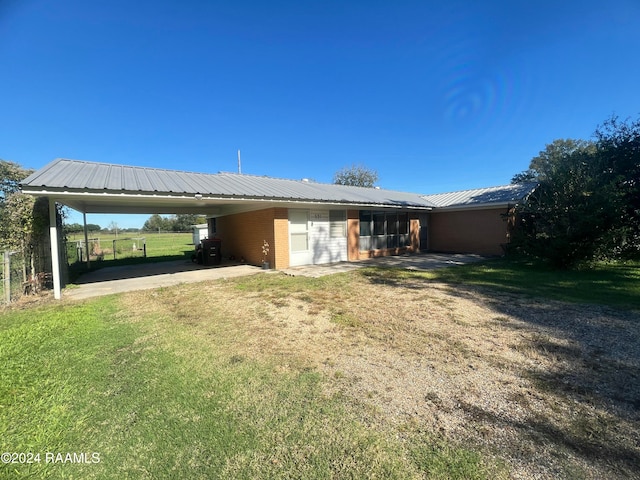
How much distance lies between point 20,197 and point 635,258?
784 inches

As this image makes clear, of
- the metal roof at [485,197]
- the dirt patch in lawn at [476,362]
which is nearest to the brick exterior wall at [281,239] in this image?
the dirt patch in lawn at [476,362]

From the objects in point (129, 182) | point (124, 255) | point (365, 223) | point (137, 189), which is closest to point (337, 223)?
point (365, 223)

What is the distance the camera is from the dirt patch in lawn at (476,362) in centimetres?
206

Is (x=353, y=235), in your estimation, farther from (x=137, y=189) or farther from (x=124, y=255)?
(x=124, y=255)

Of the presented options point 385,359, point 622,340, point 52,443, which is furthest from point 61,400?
point 622,340

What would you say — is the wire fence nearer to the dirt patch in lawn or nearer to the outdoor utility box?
the dirt patch in lawn

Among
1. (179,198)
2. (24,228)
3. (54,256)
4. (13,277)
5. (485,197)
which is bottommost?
(13,277)

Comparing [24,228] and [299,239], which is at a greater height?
[24,228]

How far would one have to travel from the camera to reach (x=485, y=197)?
1544cm

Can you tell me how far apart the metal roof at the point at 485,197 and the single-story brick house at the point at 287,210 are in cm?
6

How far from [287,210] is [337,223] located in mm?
2766

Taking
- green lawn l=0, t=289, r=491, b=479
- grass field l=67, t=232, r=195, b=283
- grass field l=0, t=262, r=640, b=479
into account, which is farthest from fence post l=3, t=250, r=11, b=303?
grass field l=67, t=232, r=195, b=283

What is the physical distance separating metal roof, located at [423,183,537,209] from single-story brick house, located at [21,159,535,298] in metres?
0.06

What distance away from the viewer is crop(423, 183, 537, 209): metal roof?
1373 centimetres
